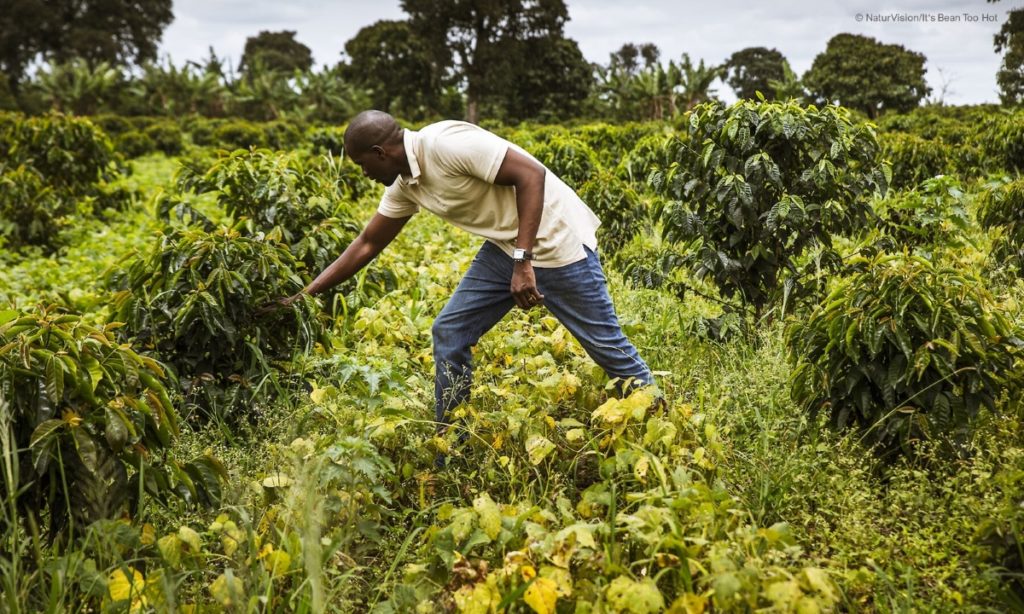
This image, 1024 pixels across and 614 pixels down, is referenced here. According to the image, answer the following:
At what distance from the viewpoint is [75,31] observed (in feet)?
125

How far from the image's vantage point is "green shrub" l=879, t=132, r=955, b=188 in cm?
902

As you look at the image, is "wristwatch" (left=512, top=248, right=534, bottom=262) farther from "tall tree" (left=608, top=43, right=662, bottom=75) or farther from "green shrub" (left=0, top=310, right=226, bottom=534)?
"tall tree" (left=608, top=43, right=662, bottom=75)

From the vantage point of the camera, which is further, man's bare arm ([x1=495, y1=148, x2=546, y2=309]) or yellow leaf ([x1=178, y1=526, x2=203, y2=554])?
man's bare arm ([x1=495, y1=148, x2=546, y2=309])

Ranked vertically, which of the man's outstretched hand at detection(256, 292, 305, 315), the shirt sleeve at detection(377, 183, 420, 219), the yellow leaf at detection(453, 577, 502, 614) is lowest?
the yellow leaf at detection(453, 577, 502, 614)

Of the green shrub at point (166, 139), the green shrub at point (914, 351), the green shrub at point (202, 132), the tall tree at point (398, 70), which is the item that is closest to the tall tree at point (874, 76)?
the tall tree at point (398, 70)

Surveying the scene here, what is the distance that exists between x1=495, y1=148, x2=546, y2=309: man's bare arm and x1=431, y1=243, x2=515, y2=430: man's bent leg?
254mm

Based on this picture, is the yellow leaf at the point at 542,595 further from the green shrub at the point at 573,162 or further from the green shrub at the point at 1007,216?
the green shrub at the point at 573,162

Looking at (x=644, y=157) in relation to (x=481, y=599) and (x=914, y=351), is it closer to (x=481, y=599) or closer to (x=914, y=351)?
(x=914, y=351)

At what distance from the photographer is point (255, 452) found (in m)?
3.08

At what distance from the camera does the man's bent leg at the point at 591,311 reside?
2.82 metres

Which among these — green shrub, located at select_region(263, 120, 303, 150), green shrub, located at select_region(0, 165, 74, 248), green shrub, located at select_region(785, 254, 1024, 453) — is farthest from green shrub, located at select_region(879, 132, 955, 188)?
green shrub, located at select_region(263, 120, 303, 150)

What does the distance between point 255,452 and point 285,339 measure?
0.68m

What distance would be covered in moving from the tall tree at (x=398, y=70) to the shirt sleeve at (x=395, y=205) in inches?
1234

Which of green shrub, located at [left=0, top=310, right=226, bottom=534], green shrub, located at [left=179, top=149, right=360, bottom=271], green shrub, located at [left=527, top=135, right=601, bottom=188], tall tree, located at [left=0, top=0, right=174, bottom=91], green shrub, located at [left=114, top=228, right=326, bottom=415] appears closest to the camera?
green shrub, located at [left=0, top=310, right=226, bottom=534]
